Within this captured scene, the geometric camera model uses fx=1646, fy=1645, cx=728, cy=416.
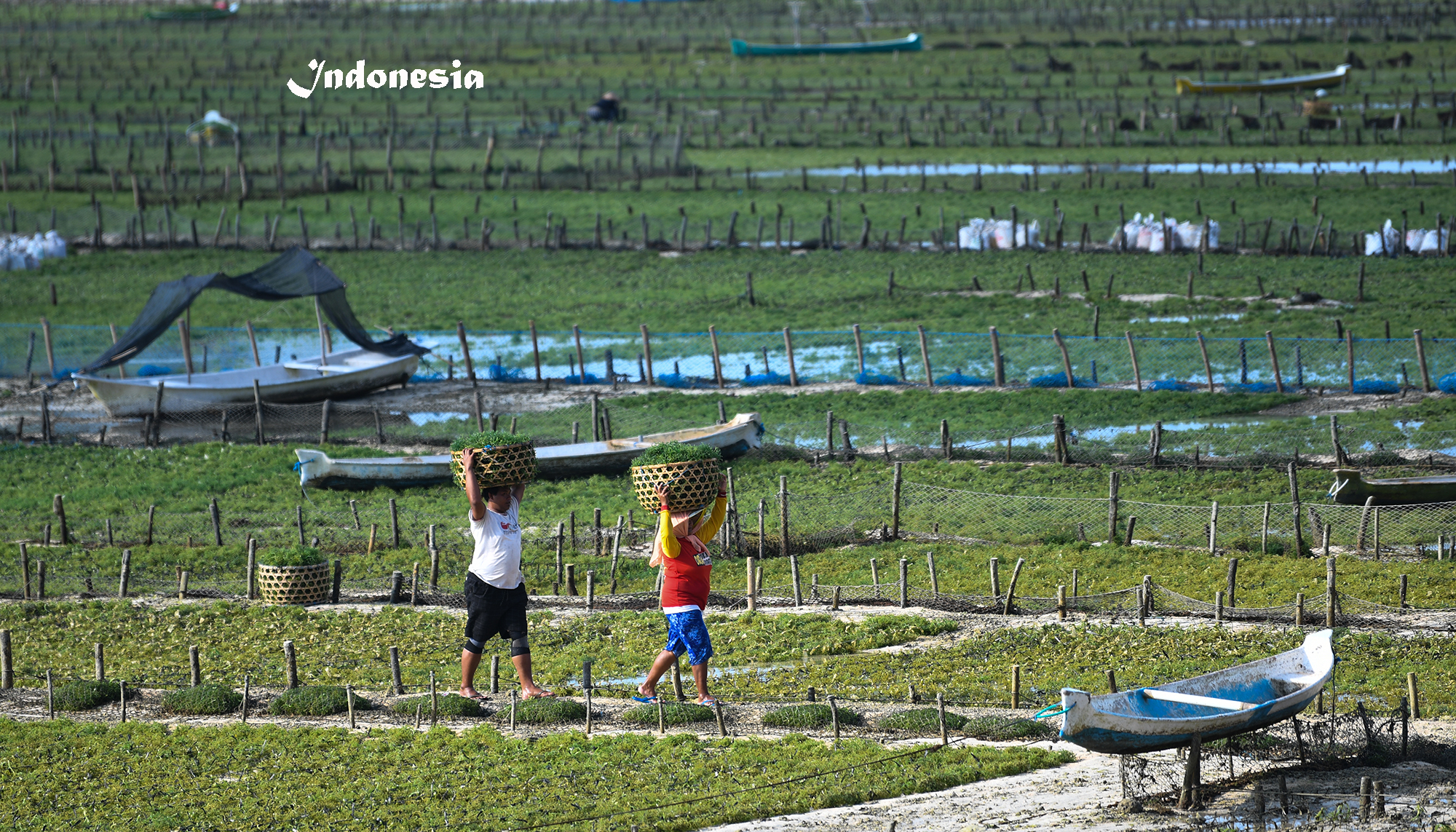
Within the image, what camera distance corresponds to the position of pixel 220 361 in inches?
1580

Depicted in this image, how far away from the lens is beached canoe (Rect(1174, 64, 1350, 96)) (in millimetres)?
71750

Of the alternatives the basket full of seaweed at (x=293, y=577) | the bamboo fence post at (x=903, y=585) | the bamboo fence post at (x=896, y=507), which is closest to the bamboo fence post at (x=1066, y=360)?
the bamboo fence post at (x=896, y=507)

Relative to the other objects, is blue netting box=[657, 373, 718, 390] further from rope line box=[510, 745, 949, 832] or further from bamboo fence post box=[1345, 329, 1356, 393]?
rope line box=[510, 745, 949, 832]

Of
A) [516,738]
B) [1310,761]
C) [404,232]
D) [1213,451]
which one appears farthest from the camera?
[404,232]

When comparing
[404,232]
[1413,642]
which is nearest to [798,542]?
[1413,642]

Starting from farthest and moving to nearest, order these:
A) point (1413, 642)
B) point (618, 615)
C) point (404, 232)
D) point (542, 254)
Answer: point (404, 232) → point (542, 254) → point (618, 615) → point (1413, 642)

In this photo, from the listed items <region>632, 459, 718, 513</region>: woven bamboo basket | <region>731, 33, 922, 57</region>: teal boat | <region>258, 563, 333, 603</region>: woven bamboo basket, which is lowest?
<region>258, 563, 333, 603</region>: woven bamboo basket

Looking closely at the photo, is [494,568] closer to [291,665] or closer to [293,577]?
[291,665]

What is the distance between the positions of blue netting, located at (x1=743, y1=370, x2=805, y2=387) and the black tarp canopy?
7.48 meters

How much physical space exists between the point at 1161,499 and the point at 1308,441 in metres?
4.16

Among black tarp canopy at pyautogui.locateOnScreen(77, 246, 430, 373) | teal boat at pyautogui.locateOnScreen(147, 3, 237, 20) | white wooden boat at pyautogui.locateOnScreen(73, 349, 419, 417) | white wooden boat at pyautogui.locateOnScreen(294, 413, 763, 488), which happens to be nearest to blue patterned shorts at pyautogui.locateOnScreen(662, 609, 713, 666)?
white wooden boat at pyautogui.locateOnScreen(294, 413, 763, 488)

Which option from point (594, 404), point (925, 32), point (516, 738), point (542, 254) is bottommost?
point (516, 738)

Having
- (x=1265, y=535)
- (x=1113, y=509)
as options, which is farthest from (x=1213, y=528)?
(x=1113, y=509)

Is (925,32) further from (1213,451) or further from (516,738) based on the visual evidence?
(516,738)
